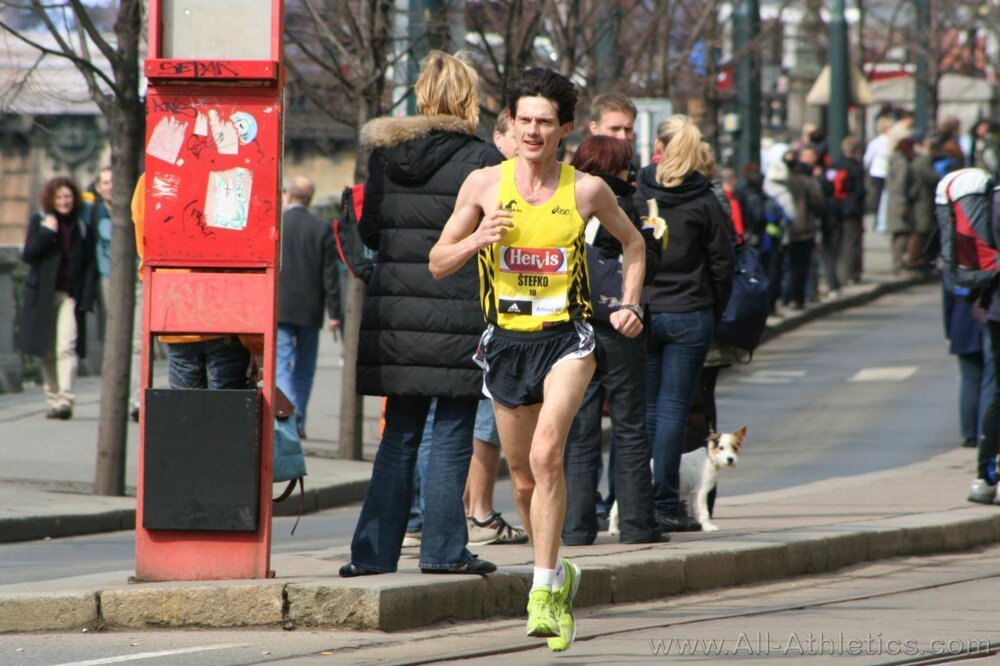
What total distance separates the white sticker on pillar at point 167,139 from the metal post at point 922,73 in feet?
114

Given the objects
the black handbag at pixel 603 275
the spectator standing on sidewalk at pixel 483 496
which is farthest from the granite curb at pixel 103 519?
the black handbag at pixel 603 275

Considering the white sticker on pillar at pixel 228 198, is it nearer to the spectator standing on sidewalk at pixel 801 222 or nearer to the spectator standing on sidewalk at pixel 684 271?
the spectator standing on sidewalk at pixel 684 271

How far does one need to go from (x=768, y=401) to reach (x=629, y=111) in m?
8.78

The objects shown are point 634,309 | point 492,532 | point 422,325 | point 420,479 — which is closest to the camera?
point 634,309

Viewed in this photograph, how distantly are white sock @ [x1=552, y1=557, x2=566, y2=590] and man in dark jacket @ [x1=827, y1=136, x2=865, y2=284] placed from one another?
20.1 metres

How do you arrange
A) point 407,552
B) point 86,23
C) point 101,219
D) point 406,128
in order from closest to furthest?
1. point 406,128
2. point 407,552
3. point 86,23
4. point 101,219

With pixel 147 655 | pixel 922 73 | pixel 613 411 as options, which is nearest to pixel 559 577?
pixel 147 655

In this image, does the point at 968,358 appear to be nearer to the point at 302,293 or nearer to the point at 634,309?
the point at 302,293

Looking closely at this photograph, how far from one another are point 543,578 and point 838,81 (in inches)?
896

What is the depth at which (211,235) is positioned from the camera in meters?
7.38

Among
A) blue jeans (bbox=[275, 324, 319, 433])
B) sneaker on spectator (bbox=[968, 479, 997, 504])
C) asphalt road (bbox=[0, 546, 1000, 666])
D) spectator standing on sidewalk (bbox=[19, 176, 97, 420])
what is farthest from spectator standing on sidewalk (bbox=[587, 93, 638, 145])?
spectator standing on sidewalk (bbox=[19, 176, 97, 420])

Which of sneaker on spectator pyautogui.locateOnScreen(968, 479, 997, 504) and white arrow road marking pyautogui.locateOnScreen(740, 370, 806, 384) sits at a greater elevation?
white arrow road marking pyautogui.locateOnScreen(740, 370, 806, 384)

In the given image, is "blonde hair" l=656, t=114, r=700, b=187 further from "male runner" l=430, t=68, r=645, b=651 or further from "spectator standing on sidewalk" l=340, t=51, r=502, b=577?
"male runner" l=430, t=68, r=645, b=651

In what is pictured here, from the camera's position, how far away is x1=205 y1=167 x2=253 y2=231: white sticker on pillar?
24.1 ft
